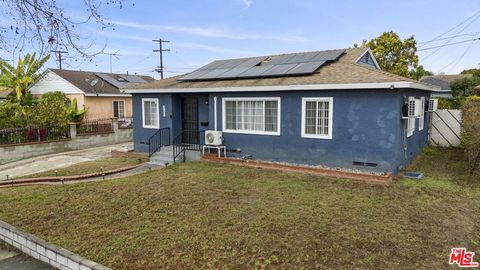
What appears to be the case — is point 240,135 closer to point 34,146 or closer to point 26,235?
point 26,235

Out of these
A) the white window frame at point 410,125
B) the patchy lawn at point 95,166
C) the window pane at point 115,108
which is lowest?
the patchy lawn at point 95,166

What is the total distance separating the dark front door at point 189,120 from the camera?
1356 centimetres

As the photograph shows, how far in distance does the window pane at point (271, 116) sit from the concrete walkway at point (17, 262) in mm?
8037

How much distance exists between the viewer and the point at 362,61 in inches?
557

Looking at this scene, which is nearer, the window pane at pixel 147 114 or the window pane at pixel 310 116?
the window pane at pixel 310 116

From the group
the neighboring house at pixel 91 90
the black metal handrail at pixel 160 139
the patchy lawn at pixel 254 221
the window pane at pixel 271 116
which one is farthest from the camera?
the neighboring house at pixel 91 90

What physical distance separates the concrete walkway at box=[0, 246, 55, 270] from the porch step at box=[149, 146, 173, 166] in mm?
6987

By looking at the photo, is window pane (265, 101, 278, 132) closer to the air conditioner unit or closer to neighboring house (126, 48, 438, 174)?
neighboring house (126, 48, 438, 174)

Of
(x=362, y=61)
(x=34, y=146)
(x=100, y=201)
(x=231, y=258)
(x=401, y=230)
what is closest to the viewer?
(x=231, y=258)

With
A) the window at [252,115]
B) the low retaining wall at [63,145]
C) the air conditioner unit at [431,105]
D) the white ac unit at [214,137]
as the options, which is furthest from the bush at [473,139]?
the low retaining wall at [63,145]

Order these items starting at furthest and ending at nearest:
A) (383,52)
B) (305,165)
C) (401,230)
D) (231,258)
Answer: (383,52), (305,165), (401,230), (231,258)

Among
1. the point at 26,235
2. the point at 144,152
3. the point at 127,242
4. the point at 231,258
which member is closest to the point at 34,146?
the point at 144,152

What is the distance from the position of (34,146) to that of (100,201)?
34.1 feet

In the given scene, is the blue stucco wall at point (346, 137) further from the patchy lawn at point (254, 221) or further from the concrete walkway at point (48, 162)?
the concrete walkway at point (48, 162)
